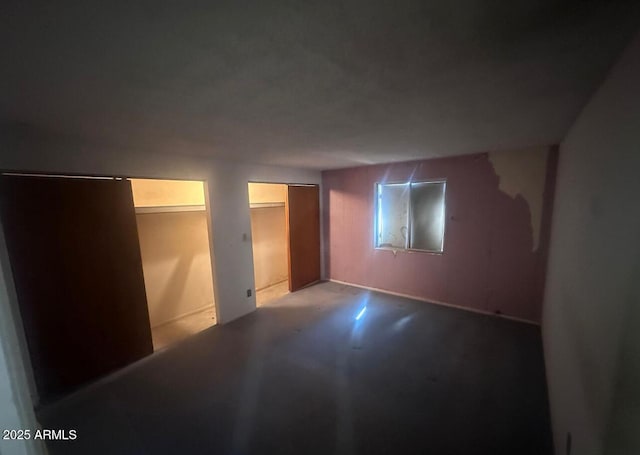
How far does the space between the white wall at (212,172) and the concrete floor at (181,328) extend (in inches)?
14.4

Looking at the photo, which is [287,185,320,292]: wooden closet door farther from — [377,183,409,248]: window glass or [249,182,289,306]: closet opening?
[377,183,409,248]: window glass

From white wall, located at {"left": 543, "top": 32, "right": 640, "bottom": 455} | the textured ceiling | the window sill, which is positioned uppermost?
the textured ceiling

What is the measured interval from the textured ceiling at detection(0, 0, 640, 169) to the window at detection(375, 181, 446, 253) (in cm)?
204

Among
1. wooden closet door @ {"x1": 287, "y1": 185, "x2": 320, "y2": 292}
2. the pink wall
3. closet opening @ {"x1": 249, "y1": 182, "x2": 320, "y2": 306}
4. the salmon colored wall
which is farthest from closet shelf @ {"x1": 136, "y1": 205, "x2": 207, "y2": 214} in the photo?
the pink wall

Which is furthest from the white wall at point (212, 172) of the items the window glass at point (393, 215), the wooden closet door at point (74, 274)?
the window glass at point (393, 215)

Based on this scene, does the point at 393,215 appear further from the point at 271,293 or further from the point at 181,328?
the point at 181,328

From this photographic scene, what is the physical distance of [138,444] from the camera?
172 cm

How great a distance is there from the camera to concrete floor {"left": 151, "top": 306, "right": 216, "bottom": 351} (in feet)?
10.3

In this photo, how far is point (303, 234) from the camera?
15.5 ft

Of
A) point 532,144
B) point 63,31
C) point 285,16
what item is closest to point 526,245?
point 532,144

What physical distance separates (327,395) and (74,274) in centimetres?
247

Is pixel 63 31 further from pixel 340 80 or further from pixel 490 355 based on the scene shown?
pixel 490 355

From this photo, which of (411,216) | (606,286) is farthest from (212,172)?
(606,286)

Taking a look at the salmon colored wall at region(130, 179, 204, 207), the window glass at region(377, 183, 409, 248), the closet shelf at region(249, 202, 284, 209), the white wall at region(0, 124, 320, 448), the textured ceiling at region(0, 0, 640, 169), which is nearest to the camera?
the textured ceiling at region(0, 0, 640, 169)
